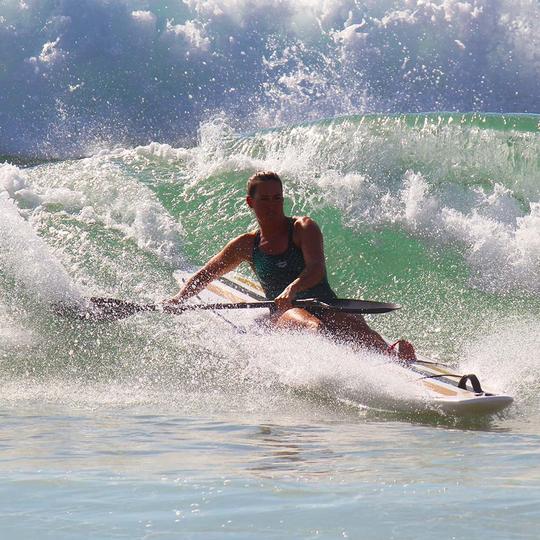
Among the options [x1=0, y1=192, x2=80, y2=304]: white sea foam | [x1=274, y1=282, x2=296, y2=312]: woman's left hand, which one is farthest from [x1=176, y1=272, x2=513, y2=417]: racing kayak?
[x1=0, y1=192, x2=80, y2=304]: white sea foam

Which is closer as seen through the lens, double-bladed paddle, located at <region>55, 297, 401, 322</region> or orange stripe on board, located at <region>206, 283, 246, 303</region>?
double-bladed paddle, located at <region>55, 297, 401, 322</region>

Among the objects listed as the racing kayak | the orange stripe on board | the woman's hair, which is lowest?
the racing kayak

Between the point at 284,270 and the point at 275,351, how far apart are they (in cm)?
66

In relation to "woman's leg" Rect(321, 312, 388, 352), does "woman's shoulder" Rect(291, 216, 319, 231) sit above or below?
above

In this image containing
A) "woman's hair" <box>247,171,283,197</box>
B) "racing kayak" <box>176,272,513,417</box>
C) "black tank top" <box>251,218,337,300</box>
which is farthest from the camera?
"black tank top" <box>251,218,337,300</box>

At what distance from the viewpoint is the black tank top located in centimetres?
612

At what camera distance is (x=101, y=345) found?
704 cm

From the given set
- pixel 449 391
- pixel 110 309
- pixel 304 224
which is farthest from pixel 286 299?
pixel 110 309

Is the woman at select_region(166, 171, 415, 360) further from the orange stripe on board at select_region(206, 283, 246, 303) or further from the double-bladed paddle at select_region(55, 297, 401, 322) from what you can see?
the orange stripe on board at select_region(206, 283, 246, 303)

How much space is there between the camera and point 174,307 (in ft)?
20.4

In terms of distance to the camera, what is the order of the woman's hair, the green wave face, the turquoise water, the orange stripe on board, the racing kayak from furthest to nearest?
the green wave face < the orange stripe on board < the woman's hair < the racing kayak < the turquoise water

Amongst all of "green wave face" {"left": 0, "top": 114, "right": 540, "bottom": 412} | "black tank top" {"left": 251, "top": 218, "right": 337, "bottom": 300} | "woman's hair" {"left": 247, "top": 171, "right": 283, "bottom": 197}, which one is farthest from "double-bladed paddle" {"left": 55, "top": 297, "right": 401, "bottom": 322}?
"woman's hair" {"left": 247, "top": 171, "right": 283, "bottom": 197}

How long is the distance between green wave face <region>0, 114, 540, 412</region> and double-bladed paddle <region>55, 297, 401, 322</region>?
0.38 m

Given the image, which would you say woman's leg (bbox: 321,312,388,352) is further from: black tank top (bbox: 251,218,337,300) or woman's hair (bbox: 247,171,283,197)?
woman's hair (bbox: 247,171,283,197)
